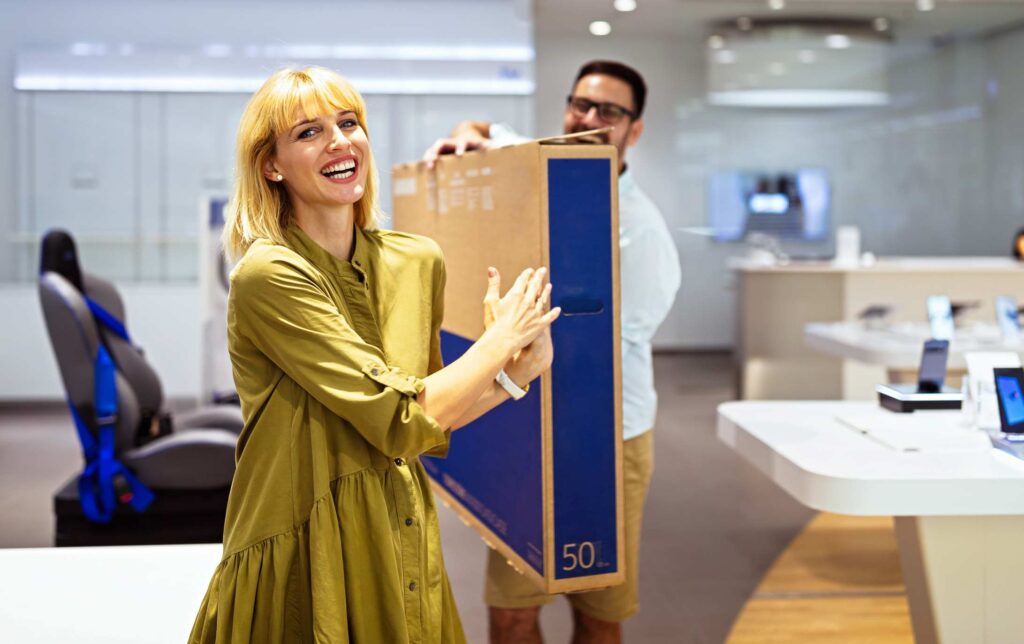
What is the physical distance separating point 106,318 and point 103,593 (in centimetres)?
227

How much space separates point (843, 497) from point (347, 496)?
1.02 metres

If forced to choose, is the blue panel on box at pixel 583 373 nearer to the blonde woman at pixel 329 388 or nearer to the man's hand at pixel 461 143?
the blonde woman at pixel 329 388

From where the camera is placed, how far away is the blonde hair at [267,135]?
1500mm

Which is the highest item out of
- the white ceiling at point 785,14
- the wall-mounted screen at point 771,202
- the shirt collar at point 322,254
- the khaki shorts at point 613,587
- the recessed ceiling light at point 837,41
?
the white ceiling at point 785,14

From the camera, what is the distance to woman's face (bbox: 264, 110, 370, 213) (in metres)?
1.51

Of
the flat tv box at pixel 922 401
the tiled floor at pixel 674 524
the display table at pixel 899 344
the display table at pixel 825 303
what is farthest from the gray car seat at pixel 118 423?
the display table at pixel 825 303

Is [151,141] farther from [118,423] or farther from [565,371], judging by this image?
[565,371]

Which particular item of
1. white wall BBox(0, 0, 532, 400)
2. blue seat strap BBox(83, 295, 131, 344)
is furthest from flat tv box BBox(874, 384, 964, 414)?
white wall BBox(0, 0, 532, 400)

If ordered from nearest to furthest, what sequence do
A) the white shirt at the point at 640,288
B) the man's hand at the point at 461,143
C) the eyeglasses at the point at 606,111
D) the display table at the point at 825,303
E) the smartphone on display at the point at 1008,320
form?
1. the man's hand at the point at 461,143
2. the white shirt at the point at 640,288
3. the eyeglasses at the point at 606,111
4. the smartphone on display at the point at 1008,320
5. the display table at the point at 825,303

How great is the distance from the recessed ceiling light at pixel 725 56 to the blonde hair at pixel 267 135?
26.4 ft

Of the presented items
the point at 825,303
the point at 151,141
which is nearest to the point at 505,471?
the point at 825,303

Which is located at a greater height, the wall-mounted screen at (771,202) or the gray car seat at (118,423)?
the wall-mounted screen at (771,202)

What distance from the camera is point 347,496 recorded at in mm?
1479

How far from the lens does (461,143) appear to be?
7.48ft
